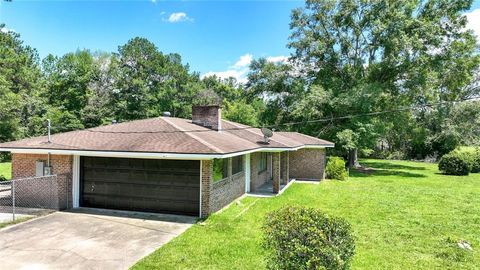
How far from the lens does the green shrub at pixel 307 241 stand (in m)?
5.19

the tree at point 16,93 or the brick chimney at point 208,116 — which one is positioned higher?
the tree at point 16,93

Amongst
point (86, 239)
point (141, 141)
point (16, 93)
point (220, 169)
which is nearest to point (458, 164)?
point (220, 169)

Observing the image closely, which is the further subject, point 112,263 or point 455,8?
point 455,8

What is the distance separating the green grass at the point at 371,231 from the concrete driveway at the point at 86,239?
0.63 m

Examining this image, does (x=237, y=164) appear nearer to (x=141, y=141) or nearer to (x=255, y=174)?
(x=255, y=174)

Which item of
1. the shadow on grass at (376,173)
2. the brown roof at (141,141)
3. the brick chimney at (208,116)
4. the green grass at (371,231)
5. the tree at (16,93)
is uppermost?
the tree at (16,93)

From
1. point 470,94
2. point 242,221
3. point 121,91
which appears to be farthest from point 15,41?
point 470,94

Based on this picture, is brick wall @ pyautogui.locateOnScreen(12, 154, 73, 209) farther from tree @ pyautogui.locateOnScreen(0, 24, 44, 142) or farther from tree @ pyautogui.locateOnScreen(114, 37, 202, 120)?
tree @ pyautogui.locateOnScreen(114, 37, 202, 120)

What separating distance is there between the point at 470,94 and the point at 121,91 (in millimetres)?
41386

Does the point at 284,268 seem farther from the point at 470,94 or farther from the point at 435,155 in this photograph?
the point at 470,94

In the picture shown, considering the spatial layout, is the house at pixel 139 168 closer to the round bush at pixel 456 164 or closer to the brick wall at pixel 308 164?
the brick wall at pixel 308 164

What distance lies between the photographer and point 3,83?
97.9 ft

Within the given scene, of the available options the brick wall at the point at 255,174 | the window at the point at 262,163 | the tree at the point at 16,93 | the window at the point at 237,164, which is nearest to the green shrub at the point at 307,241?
the window at the point at 237,164

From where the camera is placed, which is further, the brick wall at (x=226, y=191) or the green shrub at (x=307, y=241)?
the brick wall at (x=226, y=191)
